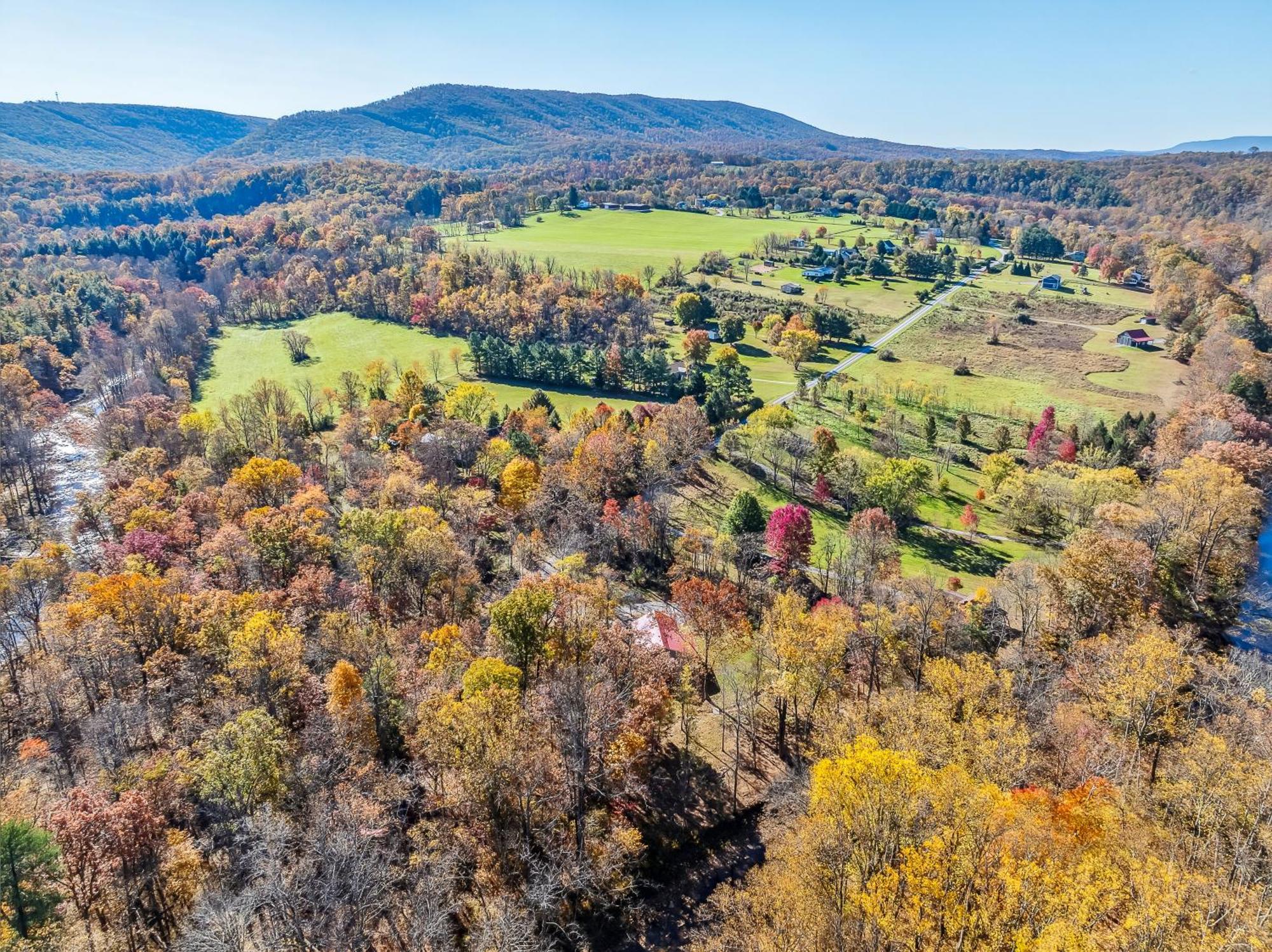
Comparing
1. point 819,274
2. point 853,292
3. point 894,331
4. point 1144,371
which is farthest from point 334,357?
point 1144,371

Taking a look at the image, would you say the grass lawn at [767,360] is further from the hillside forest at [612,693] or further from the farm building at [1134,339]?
the farm building at [1134,339]

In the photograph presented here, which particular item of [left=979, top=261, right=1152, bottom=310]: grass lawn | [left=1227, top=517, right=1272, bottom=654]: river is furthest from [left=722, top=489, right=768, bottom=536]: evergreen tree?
[left=979, top=261, right=1152, bottom=310]: grass lawn

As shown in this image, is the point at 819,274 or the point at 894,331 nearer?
the point at 894,331

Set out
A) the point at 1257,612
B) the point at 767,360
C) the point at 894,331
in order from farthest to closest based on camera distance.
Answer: the point at 894,331, the point at 767,360, the point at 1257,612

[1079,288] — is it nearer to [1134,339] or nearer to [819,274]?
[1134,339]

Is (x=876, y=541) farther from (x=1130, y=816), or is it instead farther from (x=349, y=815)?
(x=349, y=815)

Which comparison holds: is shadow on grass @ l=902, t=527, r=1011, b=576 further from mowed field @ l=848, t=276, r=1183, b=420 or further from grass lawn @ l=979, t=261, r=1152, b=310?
grass lawn @ l=979, t=261, r=1152, b=310
